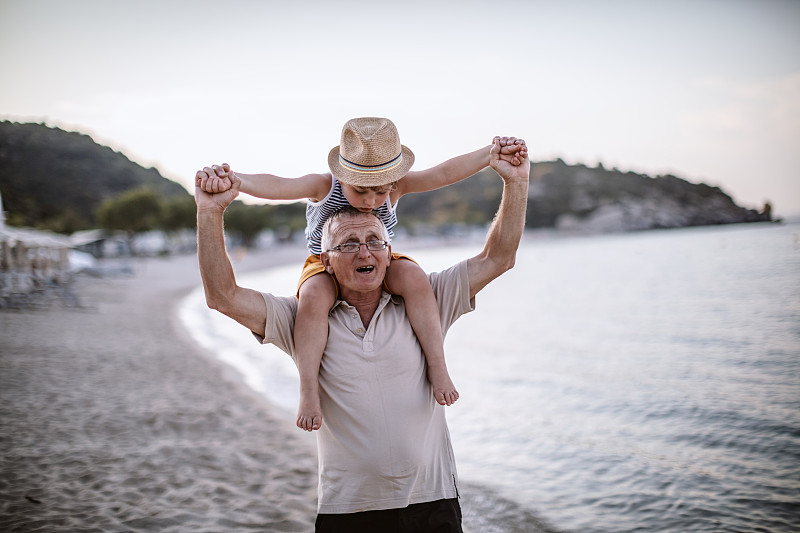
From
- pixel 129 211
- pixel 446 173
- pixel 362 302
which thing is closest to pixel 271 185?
pixel 362 302

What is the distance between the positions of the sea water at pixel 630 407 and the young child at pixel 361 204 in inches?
149

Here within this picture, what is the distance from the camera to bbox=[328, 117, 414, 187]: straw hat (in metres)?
2.08

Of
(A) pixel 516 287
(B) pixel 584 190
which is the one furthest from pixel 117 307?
(B) pixel 584 190

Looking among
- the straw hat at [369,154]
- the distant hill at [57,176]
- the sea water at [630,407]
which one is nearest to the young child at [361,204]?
the straw hat at [369,154]

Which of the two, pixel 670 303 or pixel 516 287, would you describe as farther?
pixel 516 287

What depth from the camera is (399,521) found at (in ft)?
6.78

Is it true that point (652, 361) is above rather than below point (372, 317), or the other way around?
below

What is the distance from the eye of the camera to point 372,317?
220cm

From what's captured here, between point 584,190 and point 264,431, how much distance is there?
356 ft

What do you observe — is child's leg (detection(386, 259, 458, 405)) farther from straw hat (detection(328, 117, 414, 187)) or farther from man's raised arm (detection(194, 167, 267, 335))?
man's raised arm (detection(194, 167, 267, 335))

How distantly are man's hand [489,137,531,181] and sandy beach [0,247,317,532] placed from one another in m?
3.86

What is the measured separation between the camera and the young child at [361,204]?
2088 mm

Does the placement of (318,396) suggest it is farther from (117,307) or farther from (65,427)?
(117,307)

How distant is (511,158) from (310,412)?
1.21 meters
